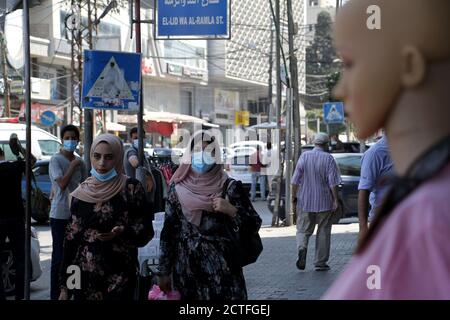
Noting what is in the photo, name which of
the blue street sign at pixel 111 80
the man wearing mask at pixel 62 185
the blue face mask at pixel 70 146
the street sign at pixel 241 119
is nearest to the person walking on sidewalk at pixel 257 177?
the man wearing mask at pixel 62 185

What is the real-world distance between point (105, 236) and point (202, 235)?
60 centimetres

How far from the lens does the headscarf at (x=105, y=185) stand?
5.32 meters

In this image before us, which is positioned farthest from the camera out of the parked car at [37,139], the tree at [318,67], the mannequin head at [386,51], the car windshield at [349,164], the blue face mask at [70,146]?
the tree at [318,67]

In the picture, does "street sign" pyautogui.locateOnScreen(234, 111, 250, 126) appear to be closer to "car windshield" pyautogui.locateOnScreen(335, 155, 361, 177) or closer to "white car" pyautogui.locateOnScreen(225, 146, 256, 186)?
"white car" pyautogui.locateOnScreen(225, 146, 256, 186)

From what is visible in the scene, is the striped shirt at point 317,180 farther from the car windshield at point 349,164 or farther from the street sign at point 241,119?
the street sign at point 241,119

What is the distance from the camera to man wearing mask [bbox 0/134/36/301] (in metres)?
8.13

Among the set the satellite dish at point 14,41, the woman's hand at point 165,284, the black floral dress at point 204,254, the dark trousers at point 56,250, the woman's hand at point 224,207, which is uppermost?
the satellite dish at point 14,41

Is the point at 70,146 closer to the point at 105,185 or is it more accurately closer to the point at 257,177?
the point at 105,185

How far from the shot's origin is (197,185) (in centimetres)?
536

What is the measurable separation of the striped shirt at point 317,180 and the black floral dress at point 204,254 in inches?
224

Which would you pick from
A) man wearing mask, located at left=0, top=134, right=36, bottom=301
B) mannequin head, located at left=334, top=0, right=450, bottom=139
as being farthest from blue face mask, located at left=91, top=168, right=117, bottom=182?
mannequin head, located at left=334, top=0, right=450, bottom=139

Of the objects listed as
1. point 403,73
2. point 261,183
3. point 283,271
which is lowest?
point 261,183

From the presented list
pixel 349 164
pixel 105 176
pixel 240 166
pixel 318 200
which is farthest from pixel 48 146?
pixel 105 176

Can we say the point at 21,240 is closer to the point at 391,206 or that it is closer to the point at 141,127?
the point at 141,127
